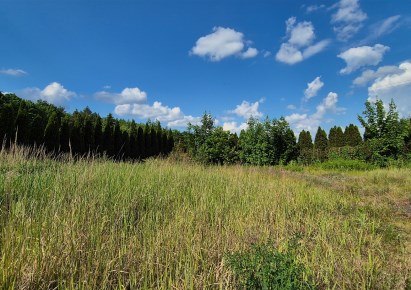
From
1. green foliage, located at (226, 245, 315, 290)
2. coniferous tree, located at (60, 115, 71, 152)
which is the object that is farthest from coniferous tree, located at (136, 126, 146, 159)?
green foliage, located at (226, 245, 315, 290)

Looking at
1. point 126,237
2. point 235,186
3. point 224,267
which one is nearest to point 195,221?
point 126,237

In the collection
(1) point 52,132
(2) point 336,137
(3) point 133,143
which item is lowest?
(3) point 133,143

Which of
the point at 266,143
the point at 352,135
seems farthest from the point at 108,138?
the point at 352,135

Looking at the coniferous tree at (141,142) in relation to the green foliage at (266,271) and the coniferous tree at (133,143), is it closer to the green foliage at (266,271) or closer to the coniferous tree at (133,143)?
the coniferous tree at (133,143)

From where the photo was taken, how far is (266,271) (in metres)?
1.93

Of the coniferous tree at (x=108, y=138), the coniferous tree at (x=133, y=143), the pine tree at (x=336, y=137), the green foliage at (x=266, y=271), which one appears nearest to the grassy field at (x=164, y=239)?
the green foliage at (x=266, y=271)

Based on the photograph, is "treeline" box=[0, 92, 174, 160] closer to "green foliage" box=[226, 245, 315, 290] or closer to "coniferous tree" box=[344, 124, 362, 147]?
"green foliage" box=[226, 245, 315, 290]

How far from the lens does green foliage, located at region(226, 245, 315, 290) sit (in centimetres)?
189

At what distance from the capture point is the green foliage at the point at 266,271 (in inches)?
74.5

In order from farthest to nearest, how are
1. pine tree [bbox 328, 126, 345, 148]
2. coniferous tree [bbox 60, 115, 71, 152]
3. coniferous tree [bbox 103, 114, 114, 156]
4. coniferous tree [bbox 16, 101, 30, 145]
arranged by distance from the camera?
pine tree [bbox 328, 126, 345, 148] → coniferous tree [bbox 103, 114, 114, 156] → coniferous tree [bbox 60, 115, 71, 152] → coniferous tree [bbox 16, 101, 30, 145]

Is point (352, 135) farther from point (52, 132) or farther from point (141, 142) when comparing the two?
point (52, 132)

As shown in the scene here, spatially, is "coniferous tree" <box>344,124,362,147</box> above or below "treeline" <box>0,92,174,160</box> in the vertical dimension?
above

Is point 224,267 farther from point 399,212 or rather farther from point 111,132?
point 111,132

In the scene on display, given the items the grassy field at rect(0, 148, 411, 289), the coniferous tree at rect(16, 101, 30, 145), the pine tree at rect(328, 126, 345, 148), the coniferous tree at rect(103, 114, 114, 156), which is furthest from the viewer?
the pine tree at rect(328, 126, 345, 148)
